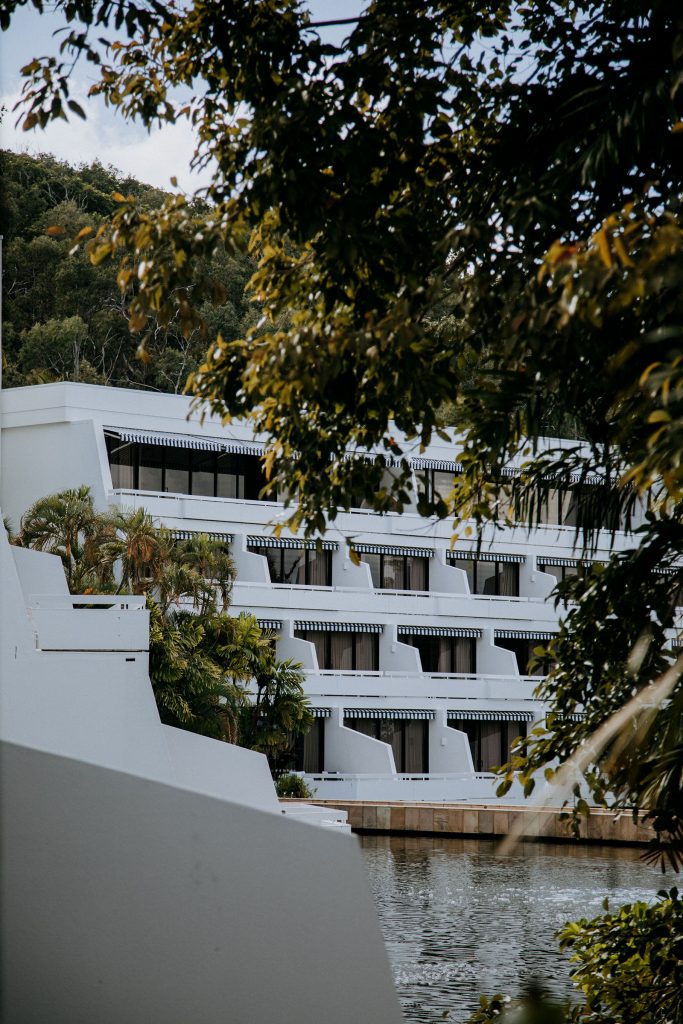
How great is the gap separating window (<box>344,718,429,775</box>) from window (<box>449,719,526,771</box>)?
1403 mm

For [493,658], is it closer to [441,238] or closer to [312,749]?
[312,749]

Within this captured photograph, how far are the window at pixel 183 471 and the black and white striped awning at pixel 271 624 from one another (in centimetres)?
443

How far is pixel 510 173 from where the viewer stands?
565cm

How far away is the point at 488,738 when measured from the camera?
1565 inches

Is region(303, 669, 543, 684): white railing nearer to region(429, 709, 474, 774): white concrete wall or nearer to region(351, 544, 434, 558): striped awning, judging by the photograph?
region(429, 709, 474, 774): white concrete wall

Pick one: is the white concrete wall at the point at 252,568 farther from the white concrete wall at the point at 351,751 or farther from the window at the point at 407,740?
the window at the point at 407,740

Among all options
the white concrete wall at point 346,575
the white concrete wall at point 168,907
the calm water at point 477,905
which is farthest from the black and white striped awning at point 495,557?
the white concrete wall at point 168,907

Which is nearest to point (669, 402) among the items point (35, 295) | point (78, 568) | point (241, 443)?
point (78, 568)

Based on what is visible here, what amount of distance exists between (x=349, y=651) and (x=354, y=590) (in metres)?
2.10

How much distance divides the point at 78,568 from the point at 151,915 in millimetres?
27491

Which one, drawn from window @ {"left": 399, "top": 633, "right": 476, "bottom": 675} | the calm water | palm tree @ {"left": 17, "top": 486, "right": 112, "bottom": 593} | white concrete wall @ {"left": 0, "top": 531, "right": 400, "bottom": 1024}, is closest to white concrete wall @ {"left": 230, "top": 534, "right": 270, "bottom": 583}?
palm tree @ {"left": 17, "top": 486, "right": 112, "bottom": 593}

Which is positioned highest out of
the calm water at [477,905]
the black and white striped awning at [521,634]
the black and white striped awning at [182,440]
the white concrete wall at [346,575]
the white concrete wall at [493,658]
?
the black and white striped awning at [182,440]

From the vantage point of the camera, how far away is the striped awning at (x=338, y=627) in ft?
122

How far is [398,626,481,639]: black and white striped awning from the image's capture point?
1538 inches
